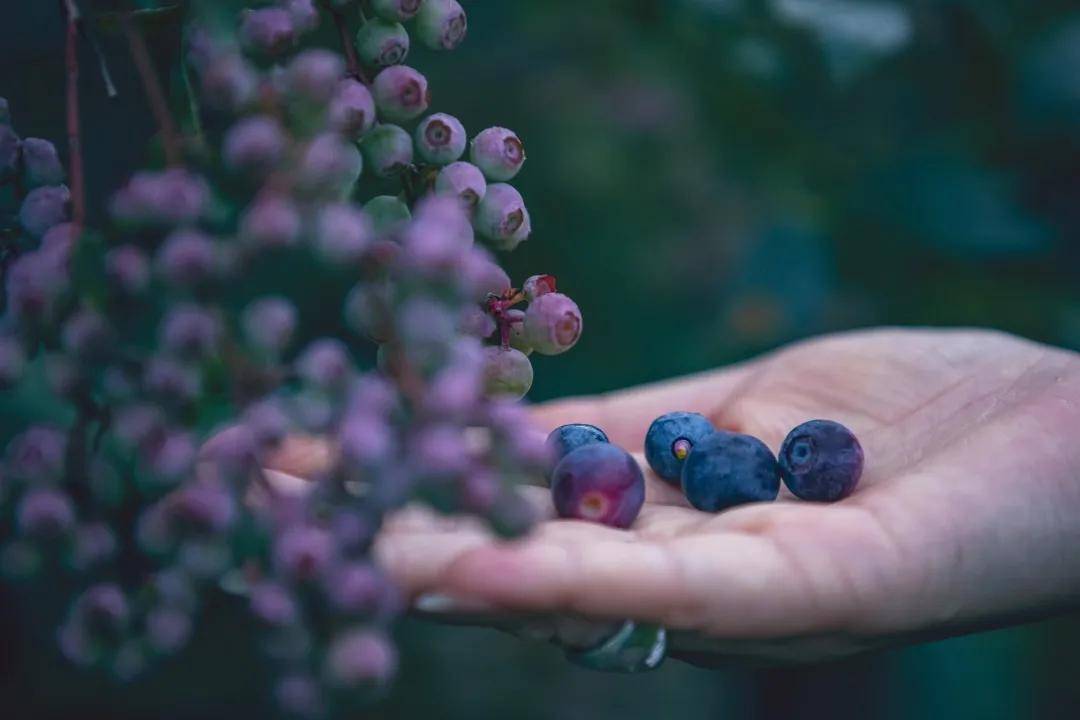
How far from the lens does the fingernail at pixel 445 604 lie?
0.77 metres

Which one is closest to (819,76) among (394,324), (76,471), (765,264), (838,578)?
(765,264)

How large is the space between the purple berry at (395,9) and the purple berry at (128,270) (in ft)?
1.04

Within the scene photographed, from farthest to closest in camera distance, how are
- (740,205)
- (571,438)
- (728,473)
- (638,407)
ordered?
(740,205), (638,407), (571,438), (728,473)

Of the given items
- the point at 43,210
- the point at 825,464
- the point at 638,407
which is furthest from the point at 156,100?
the point at 638,407

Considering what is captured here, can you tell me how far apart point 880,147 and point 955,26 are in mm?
285

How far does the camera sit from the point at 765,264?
2.45 m

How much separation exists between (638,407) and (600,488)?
2.12 feet

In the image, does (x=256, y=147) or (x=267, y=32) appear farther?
(x=267, y=32)

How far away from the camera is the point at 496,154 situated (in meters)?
0.94

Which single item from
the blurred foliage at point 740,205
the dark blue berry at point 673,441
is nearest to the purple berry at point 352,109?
the blurred foliage at point 740,205

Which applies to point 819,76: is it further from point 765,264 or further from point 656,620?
point 656,620

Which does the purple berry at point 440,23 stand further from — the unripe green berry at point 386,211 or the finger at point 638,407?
the finger at point 638,407

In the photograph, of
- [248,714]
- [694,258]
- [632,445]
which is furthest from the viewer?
[694,258]

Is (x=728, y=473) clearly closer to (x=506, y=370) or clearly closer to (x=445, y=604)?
(x=506, y=370)
